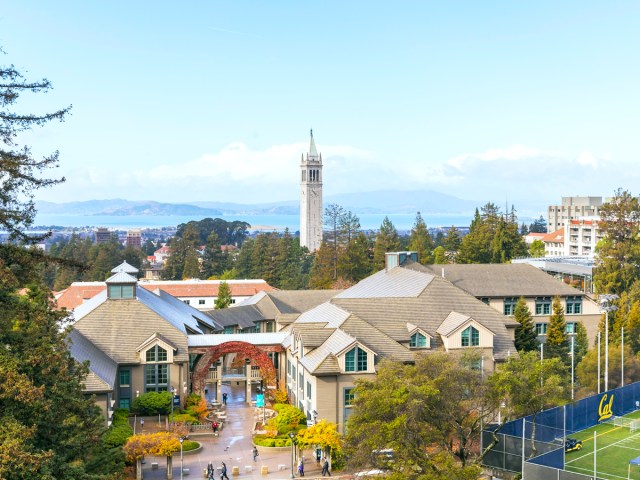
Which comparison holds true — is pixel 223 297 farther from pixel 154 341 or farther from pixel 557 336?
pixel 557 336

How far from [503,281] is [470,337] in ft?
62.2

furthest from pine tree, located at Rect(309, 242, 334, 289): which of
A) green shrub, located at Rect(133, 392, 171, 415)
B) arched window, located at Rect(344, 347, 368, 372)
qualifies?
arched window, located at Rect(344, 347, 368, 372)

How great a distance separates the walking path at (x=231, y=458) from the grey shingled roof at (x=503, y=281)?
917 inches

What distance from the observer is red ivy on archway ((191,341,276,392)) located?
141 feet

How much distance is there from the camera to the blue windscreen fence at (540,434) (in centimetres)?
3096

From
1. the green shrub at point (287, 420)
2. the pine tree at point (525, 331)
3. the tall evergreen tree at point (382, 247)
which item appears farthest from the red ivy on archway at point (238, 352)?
the tall evergreen tree at point (382, 247)

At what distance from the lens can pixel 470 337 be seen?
40.5m

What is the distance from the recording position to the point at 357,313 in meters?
41.7

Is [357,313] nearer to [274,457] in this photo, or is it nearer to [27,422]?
[274,457]

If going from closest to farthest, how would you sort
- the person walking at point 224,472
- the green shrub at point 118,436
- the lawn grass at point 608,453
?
the person walking at point 224,472 → the green shrub at point 118,436 → the lawn grass at point 608,453

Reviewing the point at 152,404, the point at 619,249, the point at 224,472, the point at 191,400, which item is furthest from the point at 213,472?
the point at 619,249

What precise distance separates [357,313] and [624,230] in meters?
30.9

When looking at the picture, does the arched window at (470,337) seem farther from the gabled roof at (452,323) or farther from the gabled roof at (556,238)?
the gabled roof at (556,238)

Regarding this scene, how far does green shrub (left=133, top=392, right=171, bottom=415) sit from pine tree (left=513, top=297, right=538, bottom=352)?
73.6 ft
